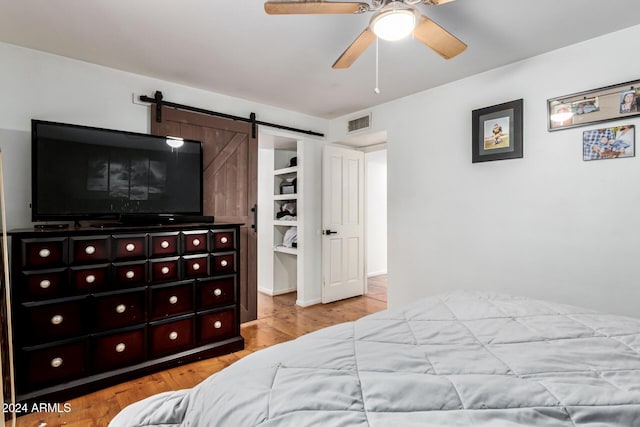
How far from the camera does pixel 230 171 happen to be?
3.43 m

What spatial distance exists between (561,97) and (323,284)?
309 cm

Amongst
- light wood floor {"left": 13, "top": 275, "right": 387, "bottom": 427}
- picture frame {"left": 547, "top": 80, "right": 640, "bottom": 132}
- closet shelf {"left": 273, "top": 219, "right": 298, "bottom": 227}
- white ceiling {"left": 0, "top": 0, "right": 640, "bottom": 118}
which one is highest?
white ceiling {"left": 0, "top": 0, "right": 640, "bottom": 118}

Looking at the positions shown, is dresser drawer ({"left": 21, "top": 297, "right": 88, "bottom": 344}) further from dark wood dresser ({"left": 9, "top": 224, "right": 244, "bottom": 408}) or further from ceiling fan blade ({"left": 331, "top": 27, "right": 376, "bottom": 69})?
ceiling fan blade ({"left": 331, "top": 27, "right": 376, "bottom": 69})

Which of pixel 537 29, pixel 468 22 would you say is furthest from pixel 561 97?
pixel 468 22

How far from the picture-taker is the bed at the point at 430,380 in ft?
2.38

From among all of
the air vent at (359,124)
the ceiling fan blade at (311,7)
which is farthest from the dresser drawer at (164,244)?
the air vent at (359,124)

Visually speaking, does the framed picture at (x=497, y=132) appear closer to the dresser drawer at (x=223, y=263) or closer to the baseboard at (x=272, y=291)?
the dresser drawer at (x=223, y=263)

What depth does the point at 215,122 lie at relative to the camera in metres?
3.32

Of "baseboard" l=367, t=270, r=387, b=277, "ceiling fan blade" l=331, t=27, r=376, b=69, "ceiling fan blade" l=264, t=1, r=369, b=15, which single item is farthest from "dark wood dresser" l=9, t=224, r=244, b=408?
"baseboard" l=367, t=270, r=387, b=277

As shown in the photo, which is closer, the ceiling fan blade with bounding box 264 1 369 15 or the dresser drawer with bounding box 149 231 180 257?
the ceiling fan blade with bounding box 264 1 369 15

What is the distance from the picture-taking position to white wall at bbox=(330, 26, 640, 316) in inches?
89.1

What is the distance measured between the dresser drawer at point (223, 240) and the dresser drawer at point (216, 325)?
1.77 feet

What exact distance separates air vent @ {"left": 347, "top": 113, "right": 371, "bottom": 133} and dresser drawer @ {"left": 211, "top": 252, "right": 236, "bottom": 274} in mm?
2242

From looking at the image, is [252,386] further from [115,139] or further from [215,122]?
[215,122]
